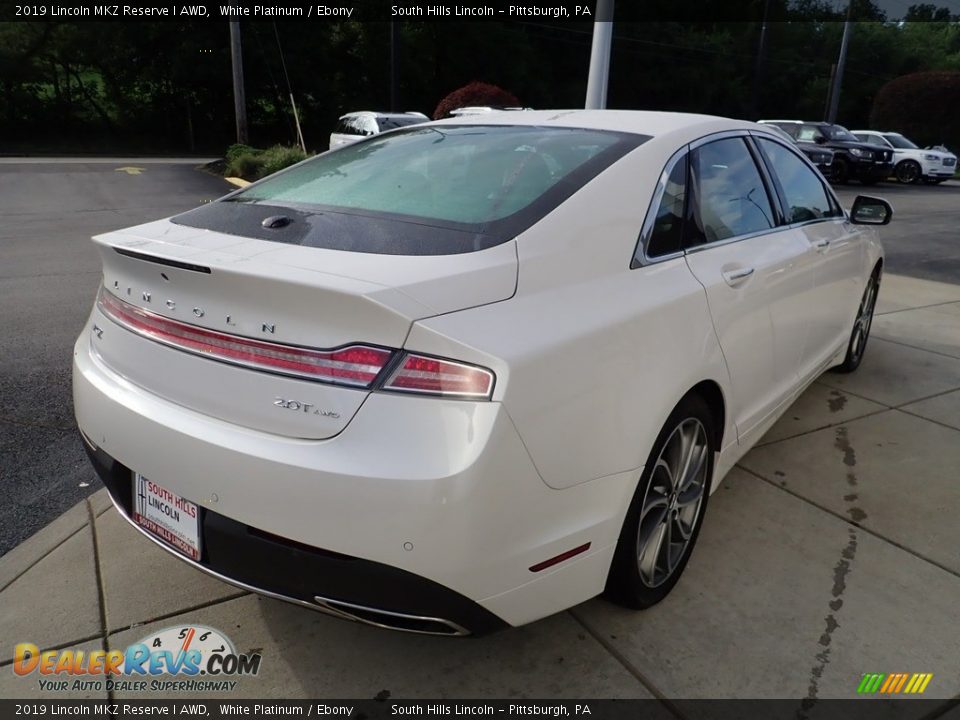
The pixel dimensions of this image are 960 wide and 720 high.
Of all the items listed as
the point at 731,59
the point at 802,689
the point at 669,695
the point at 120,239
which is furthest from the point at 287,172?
the point at 731,59

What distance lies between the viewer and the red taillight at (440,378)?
5.68 ft

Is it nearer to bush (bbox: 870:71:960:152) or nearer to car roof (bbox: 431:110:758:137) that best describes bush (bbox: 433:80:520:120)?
car roof (bbox: 431:110:758:137)

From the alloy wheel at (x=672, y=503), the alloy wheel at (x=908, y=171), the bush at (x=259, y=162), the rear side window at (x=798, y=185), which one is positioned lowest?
the alloy wheel at (x=908, y=171)

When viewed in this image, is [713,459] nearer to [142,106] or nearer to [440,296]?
[440,296]

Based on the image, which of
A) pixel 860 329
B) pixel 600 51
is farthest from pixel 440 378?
pixel 600 51

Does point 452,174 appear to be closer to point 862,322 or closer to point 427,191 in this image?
point 427,191

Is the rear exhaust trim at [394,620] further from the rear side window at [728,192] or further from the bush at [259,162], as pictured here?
the bush at [259,162]

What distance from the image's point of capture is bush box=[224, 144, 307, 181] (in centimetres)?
1644

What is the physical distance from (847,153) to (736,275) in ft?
73.5

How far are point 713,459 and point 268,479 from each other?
1653mm

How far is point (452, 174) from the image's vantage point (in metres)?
2.61

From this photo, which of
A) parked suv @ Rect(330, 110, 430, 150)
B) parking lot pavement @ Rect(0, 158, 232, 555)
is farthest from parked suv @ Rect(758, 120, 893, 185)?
parking lot pavement @ Rect(0, 158, 232, 555)

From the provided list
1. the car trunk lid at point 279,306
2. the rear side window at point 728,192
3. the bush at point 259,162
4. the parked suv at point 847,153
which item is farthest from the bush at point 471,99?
the car trunk lid at point 279,306

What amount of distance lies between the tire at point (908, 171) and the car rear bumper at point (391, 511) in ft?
86.7
